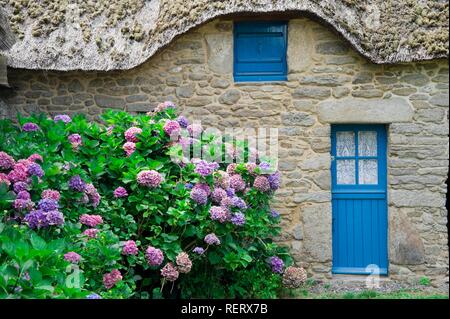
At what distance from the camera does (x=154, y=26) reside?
7.45 metres

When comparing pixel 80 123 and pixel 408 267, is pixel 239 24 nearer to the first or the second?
pixel 80 123

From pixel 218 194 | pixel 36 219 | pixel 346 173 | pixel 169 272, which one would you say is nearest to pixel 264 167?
pixel 218 194

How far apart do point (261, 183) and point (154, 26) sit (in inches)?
109

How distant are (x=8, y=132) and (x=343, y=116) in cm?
378

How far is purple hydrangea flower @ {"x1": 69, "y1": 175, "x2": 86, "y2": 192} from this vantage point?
4.71 meters

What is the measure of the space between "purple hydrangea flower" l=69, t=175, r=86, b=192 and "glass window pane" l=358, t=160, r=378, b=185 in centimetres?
384

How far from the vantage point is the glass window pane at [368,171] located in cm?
741

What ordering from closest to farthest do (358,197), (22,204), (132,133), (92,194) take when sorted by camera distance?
1. (22,204)
2. (92,194)
3. (132,133)
4. (358,197)

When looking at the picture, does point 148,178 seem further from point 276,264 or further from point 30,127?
point 276,264

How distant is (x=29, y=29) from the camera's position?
779 cm

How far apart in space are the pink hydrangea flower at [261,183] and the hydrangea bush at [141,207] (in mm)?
10

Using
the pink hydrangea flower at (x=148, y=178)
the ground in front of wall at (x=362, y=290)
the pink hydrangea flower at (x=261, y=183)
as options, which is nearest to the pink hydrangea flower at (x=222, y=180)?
the pink hydrangea flower at (x=261, y=183)

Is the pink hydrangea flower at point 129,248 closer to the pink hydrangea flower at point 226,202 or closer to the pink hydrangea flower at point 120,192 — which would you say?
the pink hydrangea flower at point 120,192

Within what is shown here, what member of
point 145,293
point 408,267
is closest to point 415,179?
point 408,267
